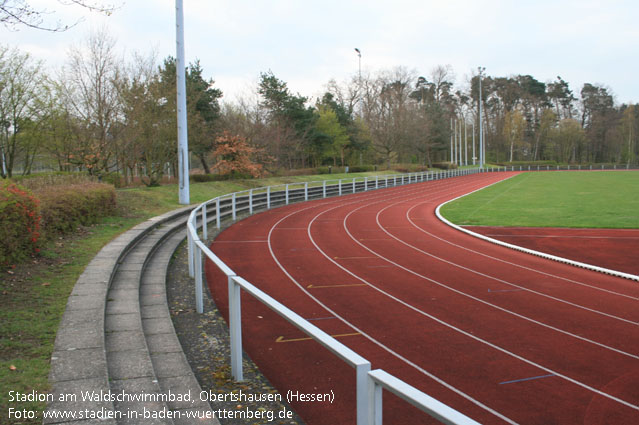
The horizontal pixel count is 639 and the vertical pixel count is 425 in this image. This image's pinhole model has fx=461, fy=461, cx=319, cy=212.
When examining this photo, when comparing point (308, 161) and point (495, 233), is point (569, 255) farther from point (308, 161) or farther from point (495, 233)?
point (308, 161)

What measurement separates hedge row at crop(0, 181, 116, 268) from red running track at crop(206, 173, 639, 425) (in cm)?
333

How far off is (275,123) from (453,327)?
129 feet

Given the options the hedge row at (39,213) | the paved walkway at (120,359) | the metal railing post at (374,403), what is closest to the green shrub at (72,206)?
the hedge row at (39,213)

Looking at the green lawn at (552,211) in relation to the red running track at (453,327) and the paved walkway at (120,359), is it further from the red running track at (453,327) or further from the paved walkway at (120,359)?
the paved walkway at (120,359)

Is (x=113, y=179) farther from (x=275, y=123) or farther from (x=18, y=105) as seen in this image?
(x=275, y=123)

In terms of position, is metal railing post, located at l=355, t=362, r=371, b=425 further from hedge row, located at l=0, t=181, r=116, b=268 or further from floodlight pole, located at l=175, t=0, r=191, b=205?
floodlight pole, located at l=175, t=0, r=191, b=205

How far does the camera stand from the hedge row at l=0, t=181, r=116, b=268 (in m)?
7.41

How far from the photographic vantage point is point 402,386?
225cm

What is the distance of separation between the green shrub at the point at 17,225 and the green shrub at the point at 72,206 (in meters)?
1.34

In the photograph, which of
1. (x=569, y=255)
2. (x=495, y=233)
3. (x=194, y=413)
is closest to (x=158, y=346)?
(x=194, y=413)

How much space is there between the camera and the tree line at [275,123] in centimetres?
2434

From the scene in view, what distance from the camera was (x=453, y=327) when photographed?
22.6 feet

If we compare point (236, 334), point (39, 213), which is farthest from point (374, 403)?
point (39, 213)

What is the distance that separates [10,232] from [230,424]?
5659mm
